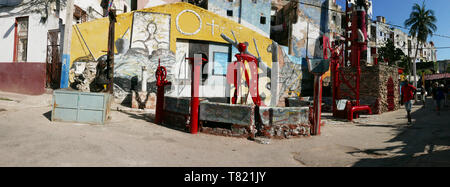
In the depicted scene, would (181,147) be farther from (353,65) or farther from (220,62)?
(353,65)

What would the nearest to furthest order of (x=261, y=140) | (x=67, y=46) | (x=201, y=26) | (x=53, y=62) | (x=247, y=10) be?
(x=261, y=140) < (x=67, y=46) < (x=53, y=62) < (x=201, y=26) < (x=247, y=10)

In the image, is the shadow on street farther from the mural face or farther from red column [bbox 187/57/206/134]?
the mural face

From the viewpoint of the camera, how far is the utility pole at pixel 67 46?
34.4 feet

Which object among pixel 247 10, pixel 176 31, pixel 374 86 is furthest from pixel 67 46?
pixel 247 10

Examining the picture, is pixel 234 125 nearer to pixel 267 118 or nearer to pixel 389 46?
pixel 267 118

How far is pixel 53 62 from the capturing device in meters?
11.5

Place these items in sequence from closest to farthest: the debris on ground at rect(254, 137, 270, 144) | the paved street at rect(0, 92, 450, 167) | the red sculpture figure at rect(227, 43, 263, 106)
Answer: the paved street at rect(0, 92, 450, 167) → the debris on ground at rect(254, 137, 270, 144) → the red sculpture figure at rect(227, 43, 263, 106)

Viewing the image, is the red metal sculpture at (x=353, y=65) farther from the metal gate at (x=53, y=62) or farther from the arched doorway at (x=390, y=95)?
the metal gate at (x=53, y=62)

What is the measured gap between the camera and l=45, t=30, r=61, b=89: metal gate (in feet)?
37.7

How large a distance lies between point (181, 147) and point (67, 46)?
29.8 feet

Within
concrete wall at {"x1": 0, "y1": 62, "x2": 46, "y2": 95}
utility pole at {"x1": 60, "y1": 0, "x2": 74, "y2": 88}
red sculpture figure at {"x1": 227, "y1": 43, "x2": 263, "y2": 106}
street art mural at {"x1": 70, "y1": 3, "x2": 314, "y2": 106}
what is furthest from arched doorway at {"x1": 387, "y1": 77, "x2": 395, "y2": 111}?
concrete wall at {"x1": 0, "y1": 62, "x2": 46, "y2": 95}

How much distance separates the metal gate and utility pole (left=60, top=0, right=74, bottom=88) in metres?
0.88

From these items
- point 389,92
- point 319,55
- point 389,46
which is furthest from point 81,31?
point 389,46
